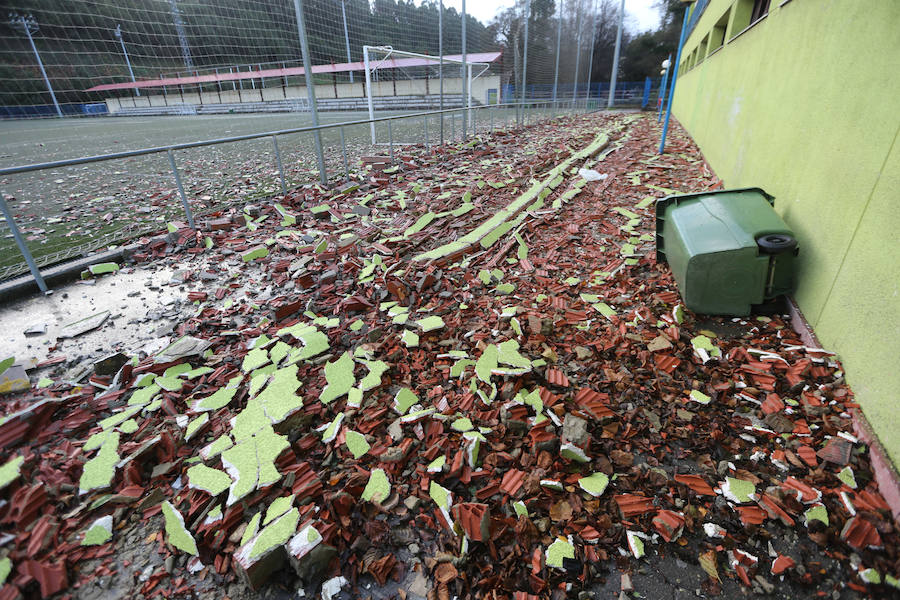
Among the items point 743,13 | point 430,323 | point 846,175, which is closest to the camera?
point 846,175

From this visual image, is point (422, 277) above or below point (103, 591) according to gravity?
above

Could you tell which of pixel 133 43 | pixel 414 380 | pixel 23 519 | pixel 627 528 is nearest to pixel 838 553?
pixel 627 528

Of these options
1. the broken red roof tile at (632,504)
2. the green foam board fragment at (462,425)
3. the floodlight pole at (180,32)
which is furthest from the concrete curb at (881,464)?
the floodlight pole at (180,32)

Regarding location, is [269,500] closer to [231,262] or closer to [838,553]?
[838,553]

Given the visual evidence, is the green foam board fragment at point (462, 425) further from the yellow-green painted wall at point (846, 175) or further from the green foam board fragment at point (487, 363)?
the yellow-green painted wall at point (846, 175)

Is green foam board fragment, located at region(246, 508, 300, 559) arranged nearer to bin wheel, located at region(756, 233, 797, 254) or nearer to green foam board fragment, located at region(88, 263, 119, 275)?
bin wheel, located at region(756, 233, 797, 254)

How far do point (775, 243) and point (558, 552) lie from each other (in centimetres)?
257

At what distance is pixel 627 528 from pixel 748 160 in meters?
5.23

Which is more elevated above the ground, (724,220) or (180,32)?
(180,32)

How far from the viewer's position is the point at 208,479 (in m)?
2.04

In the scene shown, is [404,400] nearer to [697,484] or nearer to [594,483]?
[594,483]

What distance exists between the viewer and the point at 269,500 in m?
1.94

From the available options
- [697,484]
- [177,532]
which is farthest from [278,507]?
[697,484]

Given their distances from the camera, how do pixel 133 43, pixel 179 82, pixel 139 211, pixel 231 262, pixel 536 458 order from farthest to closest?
pixel 179 82 < pixel 133 43 < pixel 139 211 < pixel 231 262 < pixel 536 458
